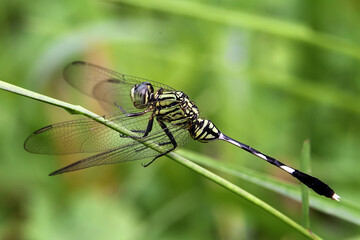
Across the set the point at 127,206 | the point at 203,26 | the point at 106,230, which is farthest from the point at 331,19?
the point at 106,230

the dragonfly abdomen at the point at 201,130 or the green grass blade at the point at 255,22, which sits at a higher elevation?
the green grass blade at the point at 255,22

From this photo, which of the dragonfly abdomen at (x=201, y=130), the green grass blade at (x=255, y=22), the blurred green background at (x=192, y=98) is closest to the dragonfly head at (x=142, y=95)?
the dragonfly abdomen at (x=201, y=130)

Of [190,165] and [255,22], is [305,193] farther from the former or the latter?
[255,22]

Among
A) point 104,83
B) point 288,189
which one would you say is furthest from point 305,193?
point 104,83

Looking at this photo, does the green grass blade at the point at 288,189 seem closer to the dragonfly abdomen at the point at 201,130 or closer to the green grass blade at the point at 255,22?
the dragonfly abdomen at the point at 201,130

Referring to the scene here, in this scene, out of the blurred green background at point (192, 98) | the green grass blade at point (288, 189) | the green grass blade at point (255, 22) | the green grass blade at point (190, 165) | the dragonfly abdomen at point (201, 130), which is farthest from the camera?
the green grass blade at point (255, 22)

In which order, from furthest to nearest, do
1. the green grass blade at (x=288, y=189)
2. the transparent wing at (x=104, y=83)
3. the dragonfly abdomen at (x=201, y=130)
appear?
the transparent wing at (x=104, y=83) < the dragonfly abdomen at (x=201, y=130) < the green grass blade at (x=288, y=189)

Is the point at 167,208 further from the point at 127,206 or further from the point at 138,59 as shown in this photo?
the point at 138,59
